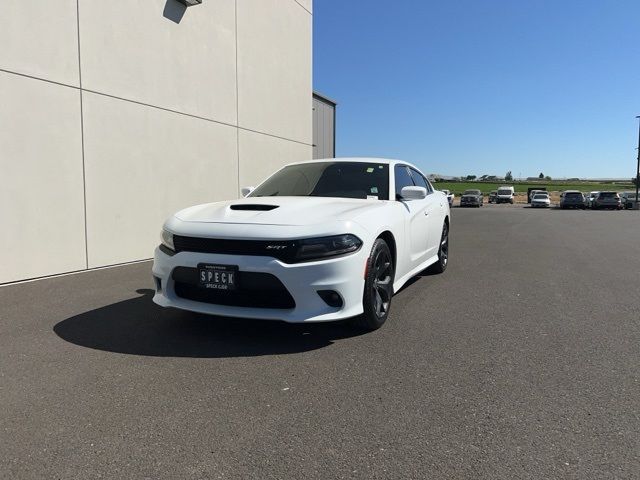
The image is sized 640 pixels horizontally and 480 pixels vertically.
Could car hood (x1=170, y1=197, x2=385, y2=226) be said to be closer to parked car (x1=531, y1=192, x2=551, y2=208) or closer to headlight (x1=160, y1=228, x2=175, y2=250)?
headlight (x1=160, y1=228, x2=175, y2=250)

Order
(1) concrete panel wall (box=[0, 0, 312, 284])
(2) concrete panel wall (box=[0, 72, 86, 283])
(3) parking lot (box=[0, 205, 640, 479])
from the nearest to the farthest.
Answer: (3) parking lot (box=[0, 205, 640, 479]) → (2) concrete panel wall (box=[0, 72, 86, 283]) → (1) concrete panel wall (box=[0, 0, 312, 284])

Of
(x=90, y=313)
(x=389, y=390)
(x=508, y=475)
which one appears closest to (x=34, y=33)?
(x=90, y=313)

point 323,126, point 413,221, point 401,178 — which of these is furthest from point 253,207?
point 323,126

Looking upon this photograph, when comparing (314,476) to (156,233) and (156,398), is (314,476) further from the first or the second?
(156,233)

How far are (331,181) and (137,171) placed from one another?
409 centimetres

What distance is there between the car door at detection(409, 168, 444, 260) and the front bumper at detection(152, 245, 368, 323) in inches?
89.8

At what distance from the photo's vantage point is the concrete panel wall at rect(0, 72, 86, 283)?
19.7ft

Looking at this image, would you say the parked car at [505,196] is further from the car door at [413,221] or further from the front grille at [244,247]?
the front grille at [244,247]

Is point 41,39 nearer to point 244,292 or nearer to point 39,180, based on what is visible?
point 39,180

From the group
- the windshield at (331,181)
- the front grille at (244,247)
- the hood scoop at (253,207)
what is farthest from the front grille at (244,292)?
the windshield at (331,181)

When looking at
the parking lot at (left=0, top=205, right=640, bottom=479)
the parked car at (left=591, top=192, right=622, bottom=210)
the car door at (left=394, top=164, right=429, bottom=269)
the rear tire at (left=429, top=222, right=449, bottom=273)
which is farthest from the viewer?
the parked car at (left=591, top=192, right=622, bottom=210)

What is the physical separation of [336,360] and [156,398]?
47.6 inches

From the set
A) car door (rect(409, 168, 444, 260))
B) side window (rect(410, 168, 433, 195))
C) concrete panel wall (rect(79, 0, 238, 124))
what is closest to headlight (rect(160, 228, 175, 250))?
car door (rect(409, 168, 444, 260))

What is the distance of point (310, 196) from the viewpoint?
501cm
